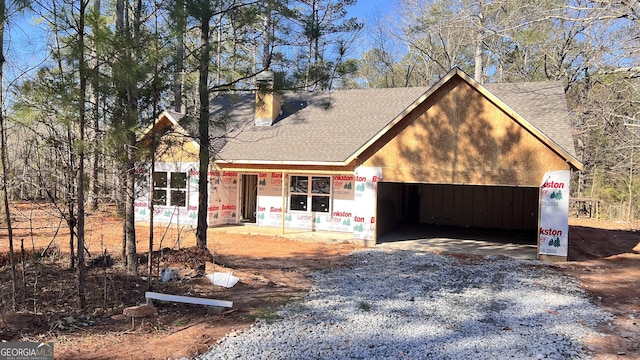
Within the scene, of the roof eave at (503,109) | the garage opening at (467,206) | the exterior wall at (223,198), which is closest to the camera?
the roof eave at (503,109)

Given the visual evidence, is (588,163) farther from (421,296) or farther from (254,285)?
(254,285)

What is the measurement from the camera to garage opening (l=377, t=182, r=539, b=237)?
1809cm

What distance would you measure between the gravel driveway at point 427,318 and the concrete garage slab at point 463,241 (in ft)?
9.36

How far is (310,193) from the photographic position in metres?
15.7

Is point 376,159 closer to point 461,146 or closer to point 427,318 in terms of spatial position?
point 461,146

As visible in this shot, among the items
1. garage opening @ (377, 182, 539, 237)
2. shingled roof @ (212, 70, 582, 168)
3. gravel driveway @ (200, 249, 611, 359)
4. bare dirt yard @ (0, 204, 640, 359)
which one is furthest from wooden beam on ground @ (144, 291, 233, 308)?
garage opening @ (377, 182, 539, 237)

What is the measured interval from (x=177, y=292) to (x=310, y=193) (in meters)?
8.92

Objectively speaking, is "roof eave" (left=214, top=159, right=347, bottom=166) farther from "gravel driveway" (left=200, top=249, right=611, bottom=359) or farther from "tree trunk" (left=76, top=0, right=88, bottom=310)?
"tree trunk" (left=76, top=0, right=88, bottom=310)

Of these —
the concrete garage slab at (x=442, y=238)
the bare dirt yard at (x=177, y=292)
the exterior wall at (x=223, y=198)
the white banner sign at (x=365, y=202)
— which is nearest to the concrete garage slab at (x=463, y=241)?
the concrete garage slab at (x=442, y=238)

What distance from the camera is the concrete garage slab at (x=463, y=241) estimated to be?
42.6 ft

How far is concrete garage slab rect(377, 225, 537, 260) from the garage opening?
71 centimetres

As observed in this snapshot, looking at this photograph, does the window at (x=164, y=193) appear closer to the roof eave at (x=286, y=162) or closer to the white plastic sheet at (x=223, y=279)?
the roof eave at (x=286, y=162)

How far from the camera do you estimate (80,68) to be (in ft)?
18.2

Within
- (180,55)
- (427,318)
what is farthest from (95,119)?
(427,318)
